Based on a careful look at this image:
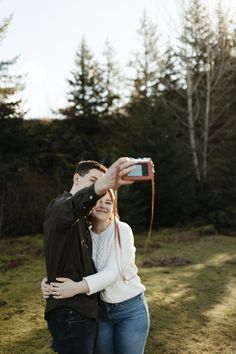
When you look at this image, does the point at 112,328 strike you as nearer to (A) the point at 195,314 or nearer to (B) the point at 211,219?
(A) the point at 195,314

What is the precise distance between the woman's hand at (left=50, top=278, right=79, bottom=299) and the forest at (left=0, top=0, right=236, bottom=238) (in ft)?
32.5

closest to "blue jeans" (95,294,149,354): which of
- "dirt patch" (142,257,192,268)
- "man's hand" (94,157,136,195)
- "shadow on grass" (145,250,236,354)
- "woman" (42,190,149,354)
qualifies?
"woman" (42,190,149,354)

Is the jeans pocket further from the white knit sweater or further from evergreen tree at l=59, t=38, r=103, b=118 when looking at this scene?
evergreen tree at l=59, t=38, r=103, b=118

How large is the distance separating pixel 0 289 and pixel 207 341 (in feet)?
11.6

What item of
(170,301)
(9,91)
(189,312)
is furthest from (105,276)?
(9,91)

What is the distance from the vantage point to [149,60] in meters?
26.5

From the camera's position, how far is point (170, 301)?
577cm

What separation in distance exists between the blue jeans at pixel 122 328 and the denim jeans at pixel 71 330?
273 millimetres

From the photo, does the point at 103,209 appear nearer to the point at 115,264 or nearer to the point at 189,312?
the point at 115,264

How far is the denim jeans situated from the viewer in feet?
6.76

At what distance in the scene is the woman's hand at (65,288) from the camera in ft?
6.70

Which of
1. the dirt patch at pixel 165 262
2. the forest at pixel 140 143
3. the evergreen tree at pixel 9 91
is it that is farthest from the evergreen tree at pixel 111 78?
the dirt patch at pixel 165 262

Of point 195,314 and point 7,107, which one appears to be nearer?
point 195,314

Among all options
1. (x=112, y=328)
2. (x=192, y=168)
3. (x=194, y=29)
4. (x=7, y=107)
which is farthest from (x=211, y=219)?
(x=112, y=328)
